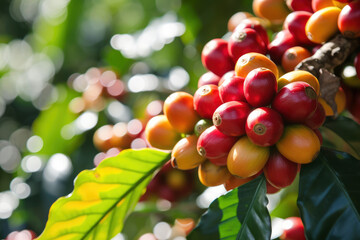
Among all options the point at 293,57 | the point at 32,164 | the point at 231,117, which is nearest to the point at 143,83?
the point at 32,164

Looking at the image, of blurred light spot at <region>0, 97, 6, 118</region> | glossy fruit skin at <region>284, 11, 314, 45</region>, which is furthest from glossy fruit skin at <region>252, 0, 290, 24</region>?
blurred light spot at <region>0, 97, 6, 118</region>

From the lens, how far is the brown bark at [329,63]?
4.36 ft

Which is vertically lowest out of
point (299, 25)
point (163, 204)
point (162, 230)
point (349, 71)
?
point (162, 230)

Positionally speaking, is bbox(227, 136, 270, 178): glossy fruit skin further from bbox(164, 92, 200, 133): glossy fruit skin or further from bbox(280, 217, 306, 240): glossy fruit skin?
bbox(280, 217, 306, 240): glossy fruit skin

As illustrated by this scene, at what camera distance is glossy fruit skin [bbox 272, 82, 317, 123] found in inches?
45.8

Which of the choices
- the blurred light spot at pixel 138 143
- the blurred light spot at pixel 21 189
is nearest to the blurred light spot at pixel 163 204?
the blurred light spot at pixel 138 143

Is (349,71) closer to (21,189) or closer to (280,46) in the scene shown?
(280,46)

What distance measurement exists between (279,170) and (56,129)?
2.01 m

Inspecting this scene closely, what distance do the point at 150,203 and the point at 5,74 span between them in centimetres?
266

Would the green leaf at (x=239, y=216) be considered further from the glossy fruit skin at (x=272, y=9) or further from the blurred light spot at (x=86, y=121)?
the blurred light spot at (x=86, y=121)

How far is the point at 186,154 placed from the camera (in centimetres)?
138

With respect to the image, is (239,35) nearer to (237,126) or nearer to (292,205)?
(237,126)

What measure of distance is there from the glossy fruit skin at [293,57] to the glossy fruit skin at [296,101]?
0.67ft

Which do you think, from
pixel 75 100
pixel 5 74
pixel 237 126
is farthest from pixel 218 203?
pixel 5 74
